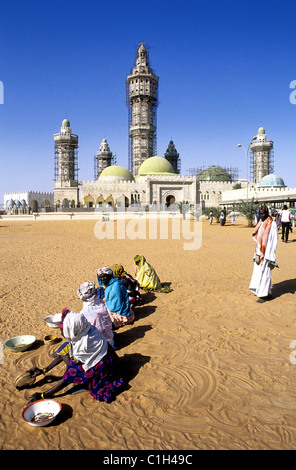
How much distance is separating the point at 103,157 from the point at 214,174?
79.8 feet

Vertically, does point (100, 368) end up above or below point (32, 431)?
above

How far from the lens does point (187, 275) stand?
25.5 ft

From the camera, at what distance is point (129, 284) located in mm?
5414

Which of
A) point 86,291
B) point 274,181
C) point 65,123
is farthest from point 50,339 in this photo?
point 65,123

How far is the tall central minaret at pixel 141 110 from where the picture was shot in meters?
54.1

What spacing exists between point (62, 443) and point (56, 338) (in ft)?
6.32

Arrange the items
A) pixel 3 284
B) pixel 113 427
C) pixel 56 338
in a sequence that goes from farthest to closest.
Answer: pixel 3 284 < pixel 56 338 < pixel 113 427

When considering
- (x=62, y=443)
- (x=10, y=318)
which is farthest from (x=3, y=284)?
(x=62, y=443)

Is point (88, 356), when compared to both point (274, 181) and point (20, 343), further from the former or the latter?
point (274, 181)

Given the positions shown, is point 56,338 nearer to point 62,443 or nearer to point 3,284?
point 62,443

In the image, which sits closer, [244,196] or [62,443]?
[62,443]

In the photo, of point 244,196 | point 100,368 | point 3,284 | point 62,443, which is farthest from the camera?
point 244,196

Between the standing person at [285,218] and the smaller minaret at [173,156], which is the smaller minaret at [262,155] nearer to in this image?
the smaller minaret at [173,156]

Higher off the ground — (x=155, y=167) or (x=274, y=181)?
(x=155, y=167)
